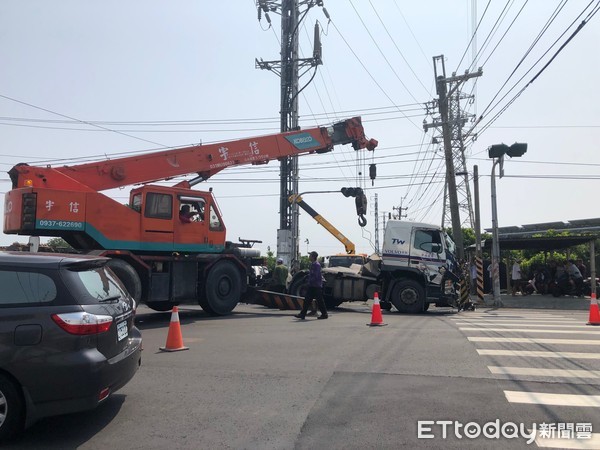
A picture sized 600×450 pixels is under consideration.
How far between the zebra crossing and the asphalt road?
26mm

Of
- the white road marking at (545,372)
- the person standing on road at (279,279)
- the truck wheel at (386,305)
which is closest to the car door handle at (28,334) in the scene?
the white road marking at (545,372)

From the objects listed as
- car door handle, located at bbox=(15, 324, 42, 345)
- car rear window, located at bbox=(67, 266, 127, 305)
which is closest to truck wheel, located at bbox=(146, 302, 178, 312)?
car rear window, located at bbox=(67, 266, 127, 305)

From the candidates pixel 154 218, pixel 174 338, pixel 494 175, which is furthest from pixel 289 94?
pixel 174 338

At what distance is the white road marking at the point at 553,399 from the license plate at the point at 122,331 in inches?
164

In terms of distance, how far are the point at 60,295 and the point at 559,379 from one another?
5908mm

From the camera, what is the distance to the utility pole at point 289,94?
1059 inches

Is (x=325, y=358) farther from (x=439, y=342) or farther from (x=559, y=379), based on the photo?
(x=559, y=379)

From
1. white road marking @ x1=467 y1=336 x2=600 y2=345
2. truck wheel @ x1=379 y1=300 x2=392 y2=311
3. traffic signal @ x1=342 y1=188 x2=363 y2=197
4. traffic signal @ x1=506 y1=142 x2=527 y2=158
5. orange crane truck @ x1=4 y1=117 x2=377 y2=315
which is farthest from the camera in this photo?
traffic signal @ x1=342 y1=188 x2=363 y2=197

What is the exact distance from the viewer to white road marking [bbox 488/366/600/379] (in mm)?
7039

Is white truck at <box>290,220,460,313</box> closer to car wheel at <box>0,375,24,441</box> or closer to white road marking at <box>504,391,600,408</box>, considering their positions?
white road marking at <box>504,391,600,408</box>

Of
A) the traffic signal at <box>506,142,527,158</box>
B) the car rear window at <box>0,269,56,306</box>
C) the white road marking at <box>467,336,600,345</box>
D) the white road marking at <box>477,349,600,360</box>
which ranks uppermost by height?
the traffic signal at <box>506,142,527,158</box>

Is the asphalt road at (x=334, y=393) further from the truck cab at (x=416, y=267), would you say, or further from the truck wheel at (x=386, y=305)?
the truck wheel at (x=386, y=305)

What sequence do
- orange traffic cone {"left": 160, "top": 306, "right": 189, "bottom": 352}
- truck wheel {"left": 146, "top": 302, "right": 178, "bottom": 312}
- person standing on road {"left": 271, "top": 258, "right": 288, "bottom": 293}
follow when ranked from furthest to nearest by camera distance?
person standing on road {"left": 271, "top": 258, "right": 288, "bottom": 293}
truck wheel {"left": 146, "top": 302, "right": 178, "bottom": 312}
orange traffic cone {"left": 160, "top": 306, "right": 189, "bottom": 352}

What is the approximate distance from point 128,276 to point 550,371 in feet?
A: 28.7
